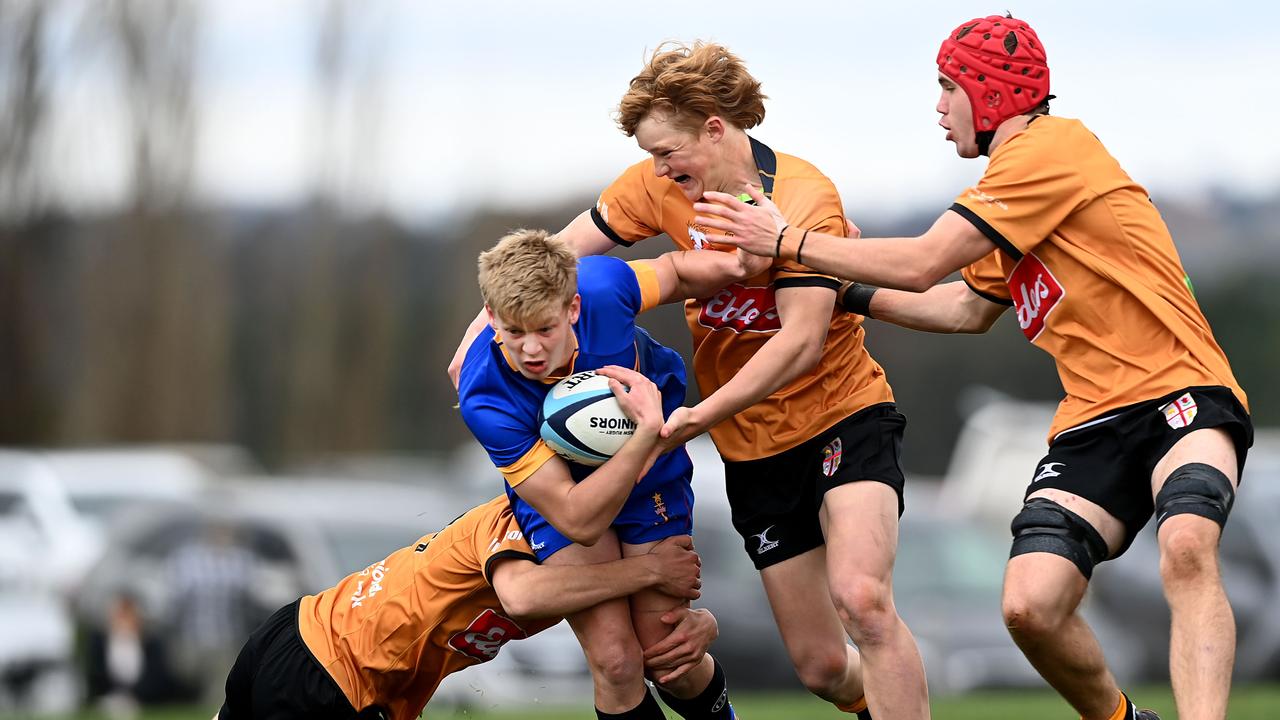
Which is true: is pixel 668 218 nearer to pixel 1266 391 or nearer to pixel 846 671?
pixel 846 671

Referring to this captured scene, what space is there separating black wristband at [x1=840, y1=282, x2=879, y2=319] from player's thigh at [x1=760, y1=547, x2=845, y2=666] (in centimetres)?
97

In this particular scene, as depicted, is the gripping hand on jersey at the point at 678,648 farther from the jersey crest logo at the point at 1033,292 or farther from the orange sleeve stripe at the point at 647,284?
the jersey crest logo at the point at 1033,292

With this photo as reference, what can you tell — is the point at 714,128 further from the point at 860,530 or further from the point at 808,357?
the point at 860,530

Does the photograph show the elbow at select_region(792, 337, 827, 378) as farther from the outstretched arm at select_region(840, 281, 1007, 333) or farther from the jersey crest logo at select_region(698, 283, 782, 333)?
the outstretched arm at select_region(840, 281, 1007, 333)

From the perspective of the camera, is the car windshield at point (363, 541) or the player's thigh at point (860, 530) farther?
the car windshield at point (363, 541)

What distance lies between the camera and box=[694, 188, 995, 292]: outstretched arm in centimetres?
515

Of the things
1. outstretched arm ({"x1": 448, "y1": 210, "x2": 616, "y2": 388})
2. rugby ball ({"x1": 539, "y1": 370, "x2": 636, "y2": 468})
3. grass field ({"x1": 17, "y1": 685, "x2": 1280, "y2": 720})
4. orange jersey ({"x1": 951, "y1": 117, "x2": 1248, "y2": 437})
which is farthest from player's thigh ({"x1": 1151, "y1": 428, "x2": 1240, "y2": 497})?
grass field ({"x1": 17, "y1": 685, "x2": 1280, "y2": 720})

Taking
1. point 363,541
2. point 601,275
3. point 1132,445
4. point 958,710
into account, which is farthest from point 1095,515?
point 363,541

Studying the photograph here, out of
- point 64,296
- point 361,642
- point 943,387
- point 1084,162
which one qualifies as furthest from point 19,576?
point 943,387

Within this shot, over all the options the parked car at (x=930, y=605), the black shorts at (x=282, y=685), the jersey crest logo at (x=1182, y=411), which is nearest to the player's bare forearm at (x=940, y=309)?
the jersey crest logo at (x=1182, y=411)

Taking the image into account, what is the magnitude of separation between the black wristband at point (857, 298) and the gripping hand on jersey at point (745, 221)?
68 centimetres

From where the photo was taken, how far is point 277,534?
1312 cm

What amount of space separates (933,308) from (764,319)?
2.72 feet

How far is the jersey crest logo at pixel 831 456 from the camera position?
559cm
